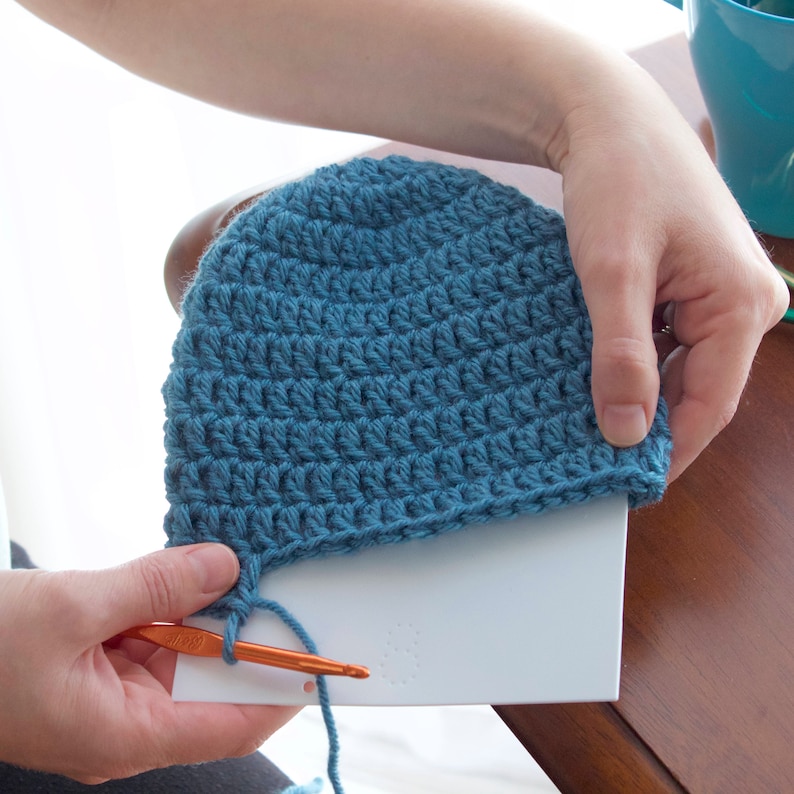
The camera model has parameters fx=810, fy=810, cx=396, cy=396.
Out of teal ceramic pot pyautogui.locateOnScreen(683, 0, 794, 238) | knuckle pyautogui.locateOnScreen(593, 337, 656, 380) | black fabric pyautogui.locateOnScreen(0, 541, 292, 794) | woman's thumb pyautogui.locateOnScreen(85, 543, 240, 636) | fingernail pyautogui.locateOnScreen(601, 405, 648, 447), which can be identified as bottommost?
black fabric pyautogui.locateOnScreen(0, 541, 292, 794)

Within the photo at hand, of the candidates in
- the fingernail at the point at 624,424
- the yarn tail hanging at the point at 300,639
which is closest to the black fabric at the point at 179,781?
the yarn tail hanging at the point at 300,639

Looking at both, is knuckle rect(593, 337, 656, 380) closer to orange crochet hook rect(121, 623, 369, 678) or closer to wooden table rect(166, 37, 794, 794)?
wooden table rect(166, 37, 794, 794)

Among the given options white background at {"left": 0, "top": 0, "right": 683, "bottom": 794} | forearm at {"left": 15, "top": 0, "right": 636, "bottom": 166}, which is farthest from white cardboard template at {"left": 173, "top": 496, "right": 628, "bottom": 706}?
white background at {"left": 0, "top": 0, "right": 683, "bottom": 794}

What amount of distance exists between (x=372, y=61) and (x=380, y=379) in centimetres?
27

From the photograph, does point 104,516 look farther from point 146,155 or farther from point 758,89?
point 758,89

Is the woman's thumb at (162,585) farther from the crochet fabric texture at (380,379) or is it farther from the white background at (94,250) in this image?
the white background at (94,250)

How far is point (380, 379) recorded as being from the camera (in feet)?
1.72

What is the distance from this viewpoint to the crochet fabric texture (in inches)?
19.3

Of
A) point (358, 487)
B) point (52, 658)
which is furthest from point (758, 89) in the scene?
point (52, 658)

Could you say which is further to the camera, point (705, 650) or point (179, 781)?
point (179, 781)

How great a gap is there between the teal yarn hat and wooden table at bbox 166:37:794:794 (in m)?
0.06

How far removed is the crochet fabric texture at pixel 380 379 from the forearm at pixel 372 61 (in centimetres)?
7

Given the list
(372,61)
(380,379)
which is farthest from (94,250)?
(380,379)

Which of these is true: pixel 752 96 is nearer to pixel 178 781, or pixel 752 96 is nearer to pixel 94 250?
pixel 178 781
